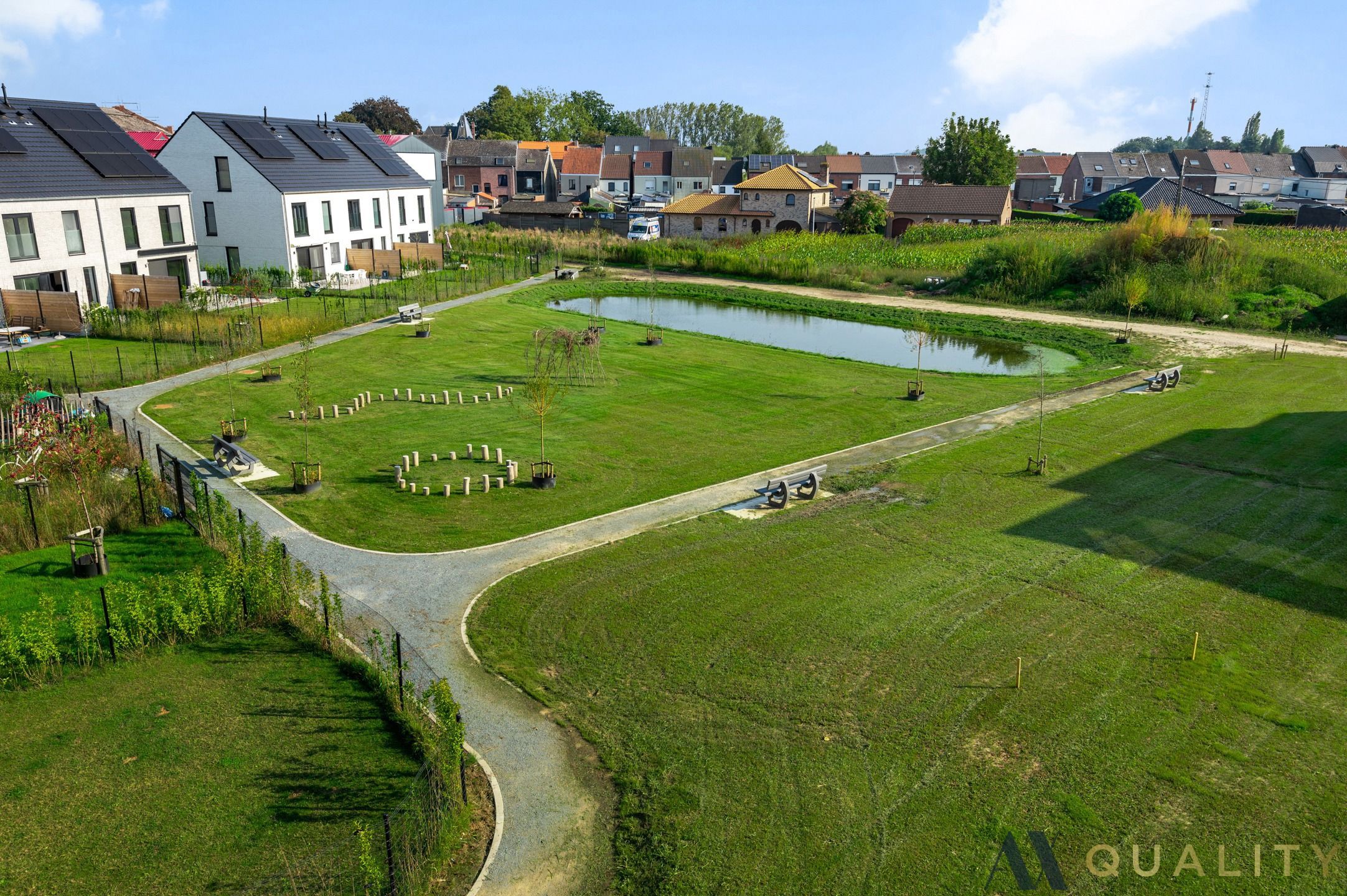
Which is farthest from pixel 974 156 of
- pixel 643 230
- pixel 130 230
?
pixel 130 230

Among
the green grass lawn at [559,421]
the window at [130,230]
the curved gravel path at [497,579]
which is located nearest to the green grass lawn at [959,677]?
the curved gravel path at [497,579]

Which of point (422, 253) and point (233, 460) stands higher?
point (422, 253)

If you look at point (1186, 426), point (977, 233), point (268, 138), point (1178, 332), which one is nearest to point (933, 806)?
point (1186, 426)

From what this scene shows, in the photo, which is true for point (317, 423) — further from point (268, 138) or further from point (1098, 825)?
point (268, 138)

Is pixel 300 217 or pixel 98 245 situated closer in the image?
pixel 98 245

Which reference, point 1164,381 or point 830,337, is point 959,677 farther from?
point 830,337
